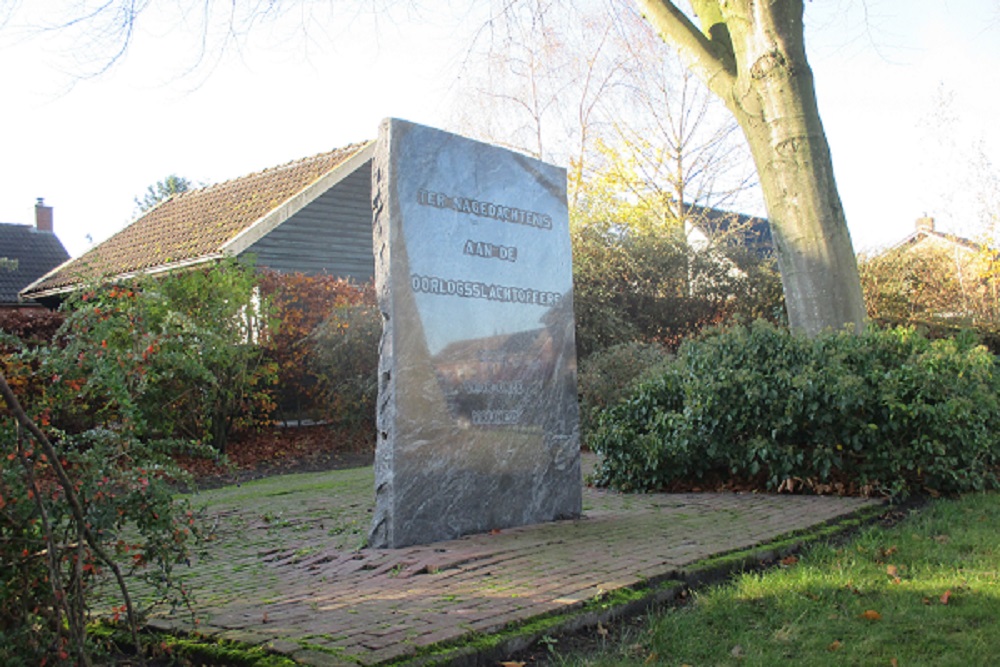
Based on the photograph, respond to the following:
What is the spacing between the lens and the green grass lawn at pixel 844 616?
3.57 meters

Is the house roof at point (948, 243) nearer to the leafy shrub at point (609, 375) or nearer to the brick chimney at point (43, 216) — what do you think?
the leafy shrub at point (609, 375)

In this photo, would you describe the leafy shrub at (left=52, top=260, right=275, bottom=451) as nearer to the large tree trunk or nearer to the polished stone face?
the polished stone face

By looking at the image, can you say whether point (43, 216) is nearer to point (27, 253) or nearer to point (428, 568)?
point (27, 253)

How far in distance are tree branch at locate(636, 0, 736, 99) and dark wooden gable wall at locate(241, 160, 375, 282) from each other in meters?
10.5

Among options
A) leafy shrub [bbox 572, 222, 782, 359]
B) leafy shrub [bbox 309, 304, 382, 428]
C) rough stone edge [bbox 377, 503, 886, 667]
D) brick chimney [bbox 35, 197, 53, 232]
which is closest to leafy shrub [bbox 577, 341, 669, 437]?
leafy shrub [bbox 572, 222, 782, 359]

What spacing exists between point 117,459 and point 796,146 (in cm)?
835

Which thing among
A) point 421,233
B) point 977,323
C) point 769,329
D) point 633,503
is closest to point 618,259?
point 977,323

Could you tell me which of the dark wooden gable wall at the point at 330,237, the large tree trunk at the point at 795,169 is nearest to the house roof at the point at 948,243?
the large tree trunk at the point at 795,169

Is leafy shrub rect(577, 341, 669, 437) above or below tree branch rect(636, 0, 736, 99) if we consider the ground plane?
below

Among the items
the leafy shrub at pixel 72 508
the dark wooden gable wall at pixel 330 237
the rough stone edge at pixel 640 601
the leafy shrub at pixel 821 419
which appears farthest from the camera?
A: the dark wooden gable wall at pixel 330 237

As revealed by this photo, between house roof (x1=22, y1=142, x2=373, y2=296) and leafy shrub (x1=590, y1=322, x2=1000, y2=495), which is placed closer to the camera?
leafy shrub (x1=590, y1=322, x2=1000, y2=495)

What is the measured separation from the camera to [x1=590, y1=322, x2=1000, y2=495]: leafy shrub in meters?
7.18

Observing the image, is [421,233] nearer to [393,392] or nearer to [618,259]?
[393,392]

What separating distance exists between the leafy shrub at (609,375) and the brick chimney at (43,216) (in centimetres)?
3321
